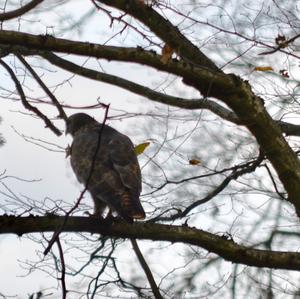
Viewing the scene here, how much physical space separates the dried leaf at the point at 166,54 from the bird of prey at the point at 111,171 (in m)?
0.95

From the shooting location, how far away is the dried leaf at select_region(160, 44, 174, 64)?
438 centimetres

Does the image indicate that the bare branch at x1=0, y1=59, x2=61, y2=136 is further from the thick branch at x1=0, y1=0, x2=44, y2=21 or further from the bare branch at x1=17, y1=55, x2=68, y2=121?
the thick branch at x1=0, y1=0, x2=44, y2=21

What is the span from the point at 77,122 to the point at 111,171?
1.82m

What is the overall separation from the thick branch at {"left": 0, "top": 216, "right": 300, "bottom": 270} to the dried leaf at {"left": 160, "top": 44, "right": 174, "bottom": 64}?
1050mm

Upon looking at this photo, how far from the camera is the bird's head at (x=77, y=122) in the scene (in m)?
7.30

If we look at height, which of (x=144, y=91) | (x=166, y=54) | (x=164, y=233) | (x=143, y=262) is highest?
(x=144, y=91)

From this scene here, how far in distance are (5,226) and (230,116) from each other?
2528mm

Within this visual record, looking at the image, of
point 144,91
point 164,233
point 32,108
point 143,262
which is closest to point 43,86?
point 32,108

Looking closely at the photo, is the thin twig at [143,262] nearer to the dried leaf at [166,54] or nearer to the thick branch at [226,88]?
the thick branch at [226,88]

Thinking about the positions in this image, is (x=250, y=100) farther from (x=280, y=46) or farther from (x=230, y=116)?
(x=230, y=116)

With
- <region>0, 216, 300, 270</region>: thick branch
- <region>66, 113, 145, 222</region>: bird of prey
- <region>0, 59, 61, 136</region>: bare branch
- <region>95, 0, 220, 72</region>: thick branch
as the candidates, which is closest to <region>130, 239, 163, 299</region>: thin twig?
<region>66, 113, 145, 222</region>: bird of prey

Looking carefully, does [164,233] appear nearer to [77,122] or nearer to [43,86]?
[43,86]

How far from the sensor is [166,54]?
4449 millimetres

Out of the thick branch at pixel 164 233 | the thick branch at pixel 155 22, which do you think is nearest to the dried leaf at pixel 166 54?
the thick branch at pixel 155 22
